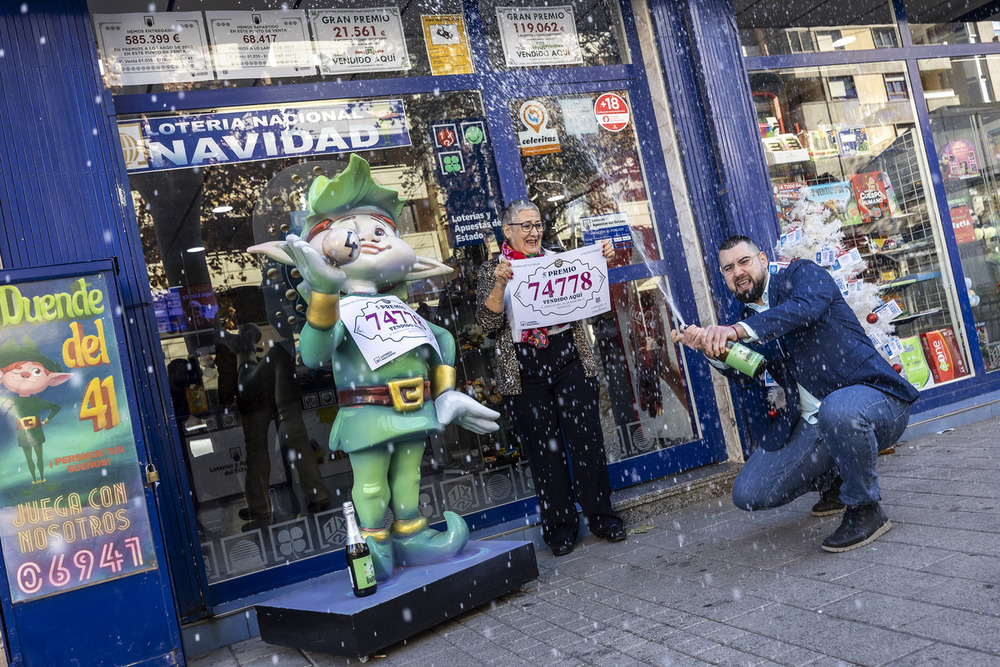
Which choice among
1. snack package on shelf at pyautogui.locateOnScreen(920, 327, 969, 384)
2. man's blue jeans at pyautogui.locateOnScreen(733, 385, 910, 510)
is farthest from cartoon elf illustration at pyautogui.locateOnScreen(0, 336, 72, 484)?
snack package on shelf at pyautogui.locateOnScreen(920, 327, 969, 384)

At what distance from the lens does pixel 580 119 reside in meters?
5.91

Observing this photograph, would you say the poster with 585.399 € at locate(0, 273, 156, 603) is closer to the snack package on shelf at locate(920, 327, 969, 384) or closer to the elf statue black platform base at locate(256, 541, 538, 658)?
the elf statue black platform base at locate(256, 541, 538, 658)

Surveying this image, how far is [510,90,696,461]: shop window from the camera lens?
577 cm

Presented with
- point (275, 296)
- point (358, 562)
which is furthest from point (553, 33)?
point (358, 562)

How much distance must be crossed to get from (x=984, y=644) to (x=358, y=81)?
4.63 m

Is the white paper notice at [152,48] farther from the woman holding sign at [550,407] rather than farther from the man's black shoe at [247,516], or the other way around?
the man's black shoe at [247,516]

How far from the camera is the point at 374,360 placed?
3898 mm

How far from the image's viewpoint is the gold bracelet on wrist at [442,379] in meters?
4.09

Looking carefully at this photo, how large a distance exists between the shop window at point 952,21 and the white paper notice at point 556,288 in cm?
457

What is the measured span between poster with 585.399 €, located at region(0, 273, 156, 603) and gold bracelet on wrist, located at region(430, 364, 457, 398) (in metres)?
1.48

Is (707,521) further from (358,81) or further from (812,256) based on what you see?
(358,81)

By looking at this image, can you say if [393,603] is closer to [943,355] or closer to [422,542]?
[422,542]

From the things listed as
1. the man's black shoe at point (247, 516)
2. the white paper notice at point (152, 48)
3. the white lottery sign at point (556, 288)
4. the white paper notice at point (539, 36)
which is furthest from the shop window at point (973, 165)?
the man's black shoe at point (247, 516)

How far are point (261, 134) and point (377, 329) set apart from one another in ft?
6.33
